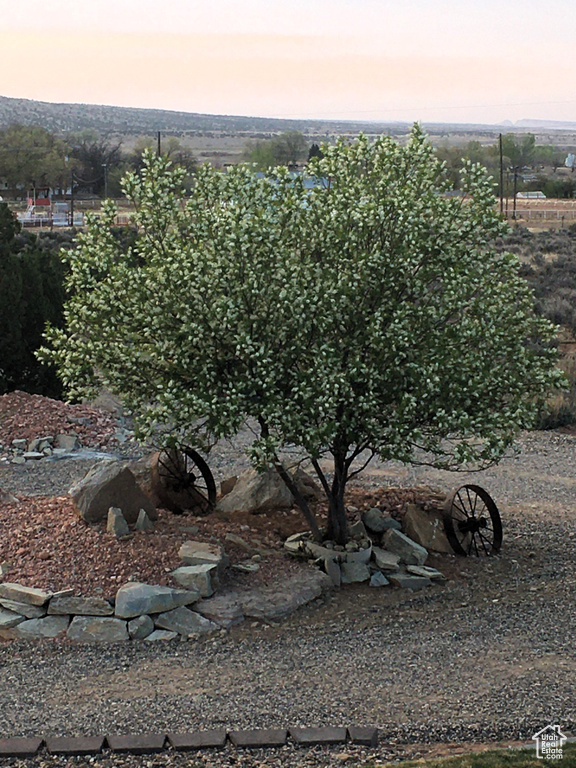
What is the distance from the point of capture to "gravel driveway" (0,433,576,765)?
21.1ft

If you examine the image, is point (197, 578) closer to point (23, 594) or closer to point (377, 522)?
point (23, 594)

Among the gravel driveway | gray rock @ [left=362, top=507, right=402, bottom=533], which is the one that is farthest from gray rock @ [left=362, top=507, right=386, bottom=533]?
the gravel driveway

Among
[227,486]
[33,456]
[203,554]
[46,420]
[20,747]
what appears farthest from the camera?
[46,420]

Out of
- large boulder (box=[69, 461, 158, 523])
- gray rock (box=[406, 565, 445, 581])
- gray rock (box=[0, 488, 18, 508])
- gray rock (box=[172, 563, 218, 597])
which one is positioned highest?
large boulder (box=[69, 461, 158, 523])

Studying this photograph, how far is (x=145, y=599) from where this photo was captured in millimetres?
8289

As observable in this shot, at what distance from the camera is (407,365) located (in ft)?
28.6

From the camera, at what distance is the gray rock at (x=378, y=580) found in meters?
9.44

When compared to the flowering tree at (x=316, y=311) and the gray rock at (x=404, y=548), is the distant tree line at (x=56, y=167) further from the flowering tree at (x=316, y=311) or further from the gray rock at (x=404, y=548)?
the gray rock at (x=404, y=548)

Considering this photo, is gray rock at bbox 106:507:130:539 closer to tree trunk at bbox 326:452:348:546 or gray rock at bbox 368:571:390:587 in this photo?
tree trunk at bbox 326:452:348:546

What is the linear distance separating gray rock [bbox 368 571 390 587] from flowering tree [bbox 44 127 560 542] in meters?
1.12

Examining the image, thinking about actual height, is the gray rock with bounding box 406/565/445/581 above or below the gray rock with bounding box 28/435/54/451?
below

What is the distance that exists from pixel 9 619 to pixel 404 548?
3.76m

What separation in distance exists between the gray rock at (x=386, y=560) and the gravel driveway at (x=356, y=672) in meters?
0.39

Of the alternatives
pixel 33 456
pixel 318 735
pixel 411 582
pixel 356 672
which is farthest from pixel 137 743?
pixel 33 456
